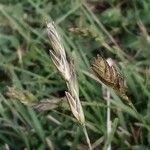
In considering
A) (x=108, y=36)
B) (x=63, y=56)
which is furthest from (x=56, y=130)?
(x=63, y=56)

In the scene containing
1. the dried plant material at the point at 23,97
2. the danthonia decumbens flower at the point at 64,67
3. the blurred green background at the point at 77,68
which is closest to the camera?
the danthonia decumbens flower at the point at 64,67

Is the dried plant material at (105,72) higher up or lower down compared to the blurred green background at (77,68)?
higher up

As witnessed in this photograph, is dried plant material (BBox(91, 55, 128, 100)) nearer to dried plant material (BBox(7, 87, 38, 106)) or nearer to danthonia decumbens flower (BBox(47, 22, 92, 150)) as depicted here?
danthonia decumbens flower (BBox(47, 22, 92, 150))

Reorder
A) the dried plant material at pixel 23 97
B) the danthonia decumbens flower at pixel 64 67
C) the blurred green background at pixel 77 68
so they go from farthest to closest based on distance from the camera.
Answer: the blurred green background at pixel 77 68 → the dried plant material at pixel 23 97 → the danthonia decumbens flower at pixel 64 67

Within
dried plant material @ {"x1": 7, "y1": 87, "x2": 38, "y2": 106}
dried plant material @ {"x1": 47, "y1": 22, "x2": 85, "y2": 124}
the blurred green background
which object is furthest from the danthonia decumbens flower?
the blurred green background

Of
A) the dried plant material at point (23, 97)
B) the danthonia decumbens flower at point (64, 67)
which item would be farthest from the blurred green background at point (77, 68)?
the danthonia decumbens flower at point (64, 67)

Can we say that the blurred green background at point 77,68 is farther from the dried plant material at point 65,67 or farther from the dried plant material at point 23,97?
the dried plant material at point 65,67

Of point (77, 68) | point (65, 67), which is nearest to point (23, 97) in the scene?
point (65, 67)
